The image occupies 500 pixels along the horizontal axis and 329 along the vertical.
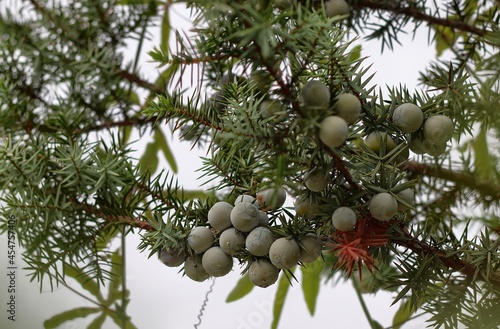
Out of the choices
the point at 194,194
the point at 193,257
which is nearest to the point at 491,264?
the point at 193,257

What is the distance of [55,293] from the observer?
20.1 inches

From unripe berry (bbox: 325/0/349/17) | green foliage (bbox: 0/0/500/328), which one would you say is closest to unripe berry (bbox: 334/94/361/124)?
green foliage (bbox: 0/0/500/328)

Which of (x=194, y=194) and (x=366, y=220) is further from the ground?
(x=194, y=194)

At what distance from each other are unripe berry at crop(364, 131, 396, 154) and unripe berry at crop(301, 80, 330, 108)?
6 cm

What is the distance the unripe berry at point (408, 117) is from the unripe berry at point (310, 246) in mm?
56

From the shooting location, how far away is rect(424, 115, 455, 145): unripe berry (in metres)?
0.24

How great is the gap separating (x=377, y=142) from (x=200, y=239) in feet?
0.27

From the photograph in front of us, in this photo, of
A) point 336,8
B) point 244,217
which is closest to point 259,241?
point 244,217

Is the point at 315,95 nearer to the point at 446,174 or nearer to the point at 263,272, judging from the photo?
the point at 263,272

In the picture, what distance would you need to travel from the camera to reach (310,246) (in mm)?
234

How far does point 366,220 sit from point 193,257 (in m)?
0.08

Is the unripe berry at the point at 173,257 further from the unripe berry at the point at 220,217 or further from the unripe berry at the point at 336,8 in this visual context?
the unripe berry at the point at 336,8

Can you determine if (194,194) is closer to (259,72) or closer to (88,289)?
(88,289)

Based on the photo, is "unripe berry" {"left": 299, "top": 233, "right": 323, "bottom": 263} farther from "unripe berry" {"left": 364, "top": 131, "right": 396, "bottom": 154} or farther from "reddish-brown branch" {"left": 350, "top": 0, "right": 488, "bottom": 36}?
"reddish-brown branch" {"left": 350, "top": 0, "right": 488, "bottom": 36}
